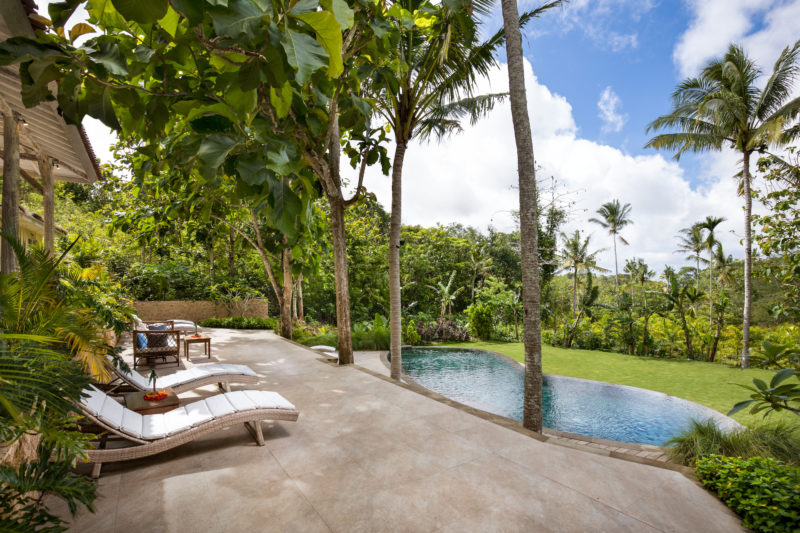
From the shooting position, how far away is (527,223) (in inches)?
168

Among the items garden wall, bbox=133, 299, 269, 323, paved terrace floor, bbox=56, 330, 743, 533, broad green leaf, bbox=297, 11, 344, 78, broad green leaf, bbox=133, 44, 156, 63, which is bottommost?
paved terrace floor, bbox=56, 330, 743, 533

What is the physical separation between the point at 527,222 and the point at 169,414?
4.23 metres

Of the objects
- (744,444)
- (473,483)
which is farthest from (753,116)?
(473,483)

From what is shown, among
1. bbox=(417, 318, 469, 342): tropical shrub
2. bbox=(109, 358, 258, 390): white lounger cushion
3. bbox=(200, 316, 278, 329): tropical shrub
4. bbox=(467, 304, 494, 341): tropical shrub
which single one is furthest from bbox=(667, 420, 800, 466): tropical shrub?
bbox=(200, 316, 278, 329): tropical shrub

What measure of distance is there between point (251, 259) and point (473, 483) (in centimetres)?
1598

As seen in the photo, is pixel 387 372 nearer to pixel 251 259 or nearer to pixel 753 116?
pixel 251 259

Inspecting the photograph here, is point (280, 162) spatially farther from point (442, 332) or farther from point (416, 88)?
point (442, 332)

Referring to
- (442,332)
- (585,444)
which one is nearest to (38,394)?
(585,444)

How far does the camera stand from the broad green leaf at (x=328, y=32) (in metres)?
1.35

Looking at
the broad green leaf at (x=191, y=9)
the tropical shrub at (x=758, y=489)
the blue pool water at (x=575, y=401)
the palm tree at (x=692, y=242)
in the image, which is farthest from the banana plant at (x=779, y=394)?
the palm tree at (x=692, y=242)

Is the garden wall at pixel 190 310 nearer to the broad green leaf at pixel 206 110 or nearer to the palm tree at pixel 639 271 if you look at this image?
the broad green leaf at pixel 206 110

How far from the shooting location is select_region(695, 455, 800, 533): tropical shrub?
87.7 inches

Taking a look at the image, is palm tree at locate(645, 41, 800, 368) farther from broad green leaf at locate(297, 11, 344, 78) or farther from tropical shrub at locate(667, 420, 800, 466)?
broad green leaf at locate(297, 11, 344, 78)

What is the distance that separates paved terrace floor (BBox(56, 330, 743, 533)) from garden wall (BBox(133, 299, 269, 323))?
1254 cm
